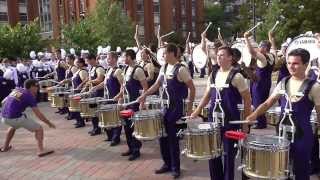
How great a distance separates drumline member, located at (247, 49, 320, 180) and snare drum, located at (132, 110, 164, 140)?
2.28 metres

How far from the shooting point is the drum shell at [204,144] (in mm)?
5445

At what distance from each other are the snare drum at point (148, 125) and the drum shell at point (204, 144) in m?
1.10

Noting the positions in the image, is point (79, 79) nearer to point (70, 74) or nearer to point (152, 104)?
→ point (70, 74)

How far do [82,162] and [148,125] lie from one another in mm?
2201

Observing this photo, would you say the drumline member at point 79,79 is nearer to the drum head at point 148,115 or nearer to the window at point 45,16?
the drum head at point 148,115

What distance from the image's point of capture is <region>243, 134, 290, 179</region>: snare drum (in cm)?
457

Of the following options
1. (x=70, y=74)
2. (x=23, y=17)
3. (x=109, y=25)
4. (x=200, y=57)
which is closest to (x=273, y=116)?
(x=200, y=57)

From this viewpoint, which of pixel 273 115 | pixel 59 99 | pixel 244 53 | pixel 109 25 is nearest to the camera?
pixel 273 115

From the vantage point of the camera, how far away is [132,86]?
8.29 meters

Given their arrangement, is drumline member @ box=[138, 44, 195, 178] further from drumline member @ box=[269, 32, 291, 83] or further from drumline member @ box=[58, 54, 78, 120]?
drumline member @ box=[58, 54, 78, 120]

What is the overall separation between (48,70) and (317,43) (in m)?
14.3

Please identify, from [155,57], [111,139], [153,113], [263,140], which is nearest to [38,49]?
[155,57]

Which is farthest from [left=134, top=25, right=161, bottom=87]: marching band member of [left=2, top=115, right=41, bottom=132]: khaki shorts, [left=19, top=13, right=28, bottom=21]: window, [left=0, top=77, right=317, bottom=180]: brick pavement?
[left=19, top=13, right=28, bottom=21]: window

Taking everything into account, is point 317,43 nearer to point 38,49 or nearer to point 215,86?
point 215,86
